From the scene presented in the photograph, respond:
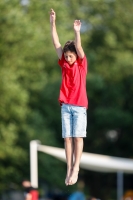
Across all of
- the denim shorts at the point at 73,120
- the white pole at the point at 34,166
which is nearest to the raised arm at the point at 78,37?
the denim shorts at the point at 73,120

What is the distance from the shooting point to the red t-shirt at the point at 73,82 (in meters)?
9.20

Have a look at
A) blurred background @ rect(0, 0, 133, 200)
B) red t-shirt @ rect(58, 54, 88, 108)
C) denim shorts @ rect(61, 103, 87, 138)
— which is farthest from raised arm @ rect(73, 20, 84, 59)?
blurred background @ rect(0, 0, 133, 200)

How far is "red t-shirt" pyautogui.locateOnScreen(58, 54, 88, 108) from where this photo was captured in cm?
920

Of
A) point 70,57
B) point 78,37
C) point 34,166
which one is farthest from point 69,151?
point 34,166

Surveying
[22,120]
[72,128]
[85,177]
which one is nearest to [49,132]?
[22,120]

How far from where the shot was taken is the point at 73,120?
9430 millimetres

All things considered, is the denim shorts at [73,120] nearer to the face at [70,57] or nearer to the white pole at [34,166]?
the face at [70,57]

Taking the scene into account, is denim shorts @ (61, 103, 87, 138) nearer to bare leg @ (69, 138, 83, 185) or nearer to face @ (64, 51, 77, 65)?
bare leg @ (69, 138, 83, 185)

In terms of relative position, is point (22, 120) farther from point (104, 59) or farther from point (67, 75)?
point (67, 75)

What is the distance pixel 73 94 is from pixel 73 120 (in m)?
0.37

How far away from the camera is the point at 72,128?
31.0ft

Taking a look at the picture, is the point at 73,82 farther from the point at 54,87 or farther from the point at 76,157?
the point at 54,87

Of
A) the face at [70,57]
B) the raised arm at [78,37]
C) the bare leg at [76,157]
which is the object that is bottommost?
the bare leg at [76,157]

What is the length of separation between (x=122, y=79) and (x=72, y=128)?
23733 millimetres
